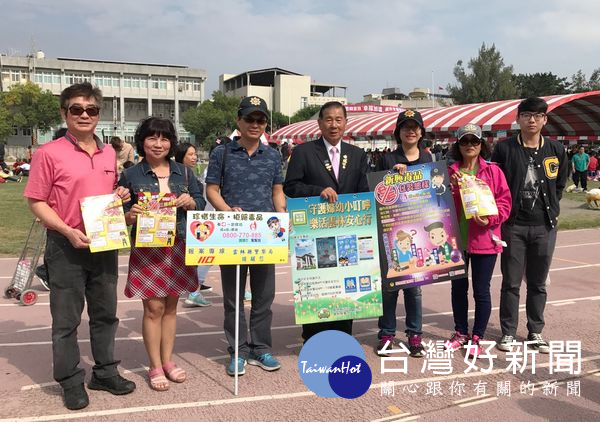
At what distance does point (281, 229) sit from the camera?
3580 mm

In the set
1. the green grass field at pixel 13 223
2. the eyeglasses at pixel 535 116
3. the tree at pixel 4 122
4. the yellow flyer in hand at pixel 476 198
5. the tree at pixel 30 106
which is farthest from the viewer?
the tree at pixel 30 106

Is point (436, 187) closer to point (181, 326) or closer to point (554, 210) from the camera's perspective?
point (554, 210)

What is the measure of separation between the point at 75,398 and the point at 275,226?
1.76 meters

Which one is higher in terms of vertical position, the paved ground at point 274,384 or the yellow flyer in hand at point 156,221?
the yellow flyer in hand at point 156,221

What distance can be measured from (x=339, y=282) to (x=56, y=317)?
203 centimetres

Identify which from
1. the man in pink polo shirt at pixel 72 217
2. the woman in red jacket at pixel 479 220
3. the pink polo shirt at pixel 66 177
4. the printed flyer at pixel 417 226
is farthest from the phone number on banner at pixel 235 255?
the woman in red jacket at pixel 479 220

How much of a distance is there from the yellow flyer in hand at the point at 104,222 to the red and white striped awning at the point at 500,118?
15528 millimetres

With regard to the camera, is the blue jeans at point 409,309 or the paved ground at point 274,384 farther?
the blue jeans at point 409,309

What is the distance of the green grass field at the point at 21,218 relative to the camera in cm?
939

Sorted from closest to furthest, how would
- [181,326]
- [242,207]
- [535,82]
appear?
[242,207] → [181,326] → [535,82]

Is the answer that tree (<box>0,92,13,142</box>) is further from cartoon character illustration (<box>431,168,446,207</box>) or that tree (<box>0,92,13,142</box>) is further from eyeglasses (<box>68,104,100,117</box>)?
cartoon character illustration (<box>431,168,446,207</box>)

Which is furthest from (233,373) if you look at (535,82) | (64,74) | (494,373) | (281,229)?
(64,74)

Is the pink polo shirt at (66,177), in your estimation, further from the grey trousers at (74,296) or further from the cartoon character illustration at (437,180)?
the cartoon character illustration at (437,180)

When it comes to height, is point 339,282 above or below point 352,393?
above
